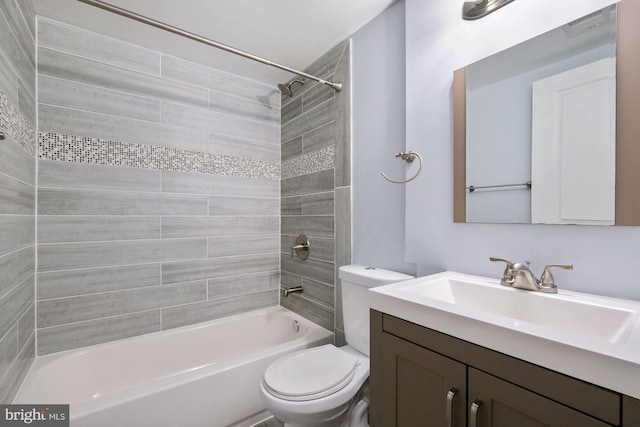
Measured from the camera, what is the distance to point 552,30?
1.00m

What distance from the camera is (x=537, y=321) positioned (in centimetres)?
93

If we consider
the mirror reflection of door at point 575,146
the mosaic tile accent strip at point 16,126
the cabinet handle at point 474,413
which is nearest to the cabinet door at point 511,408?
the cabinet handle at point 474,413

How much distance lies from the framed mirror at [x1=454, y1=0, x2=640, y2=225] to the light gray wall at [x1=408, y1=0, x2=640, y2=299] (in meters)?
0.04

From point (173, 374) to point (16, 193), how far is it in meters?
1.18

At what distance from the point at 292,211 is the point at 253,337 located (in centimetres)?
107

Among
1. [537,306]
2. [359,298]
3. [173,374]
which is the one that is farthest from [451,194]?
[173,374]

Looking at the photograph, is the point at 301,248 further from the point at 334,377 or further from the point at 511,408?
the point at 511,408

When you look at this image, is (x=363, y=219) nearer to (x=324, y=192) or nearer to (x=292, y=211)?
(x=324, y=192)

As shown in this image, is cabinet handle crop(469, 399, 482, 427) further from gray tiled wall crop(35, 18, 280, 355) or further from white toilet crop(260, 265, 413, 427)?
gray tiled wall crop(35, 18, 280, 355)

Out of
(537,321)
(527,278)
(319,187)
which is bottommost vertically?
(537,321)

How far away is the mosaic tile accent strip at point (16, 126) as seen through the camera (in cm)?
115

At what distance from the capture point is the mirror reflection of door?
0.89m

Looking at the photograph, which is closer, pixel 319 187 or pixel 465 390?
pixel 465 390

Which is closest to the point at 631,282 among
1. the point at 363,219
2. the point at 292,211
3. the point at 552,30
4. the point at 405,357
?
the point at 405,357
